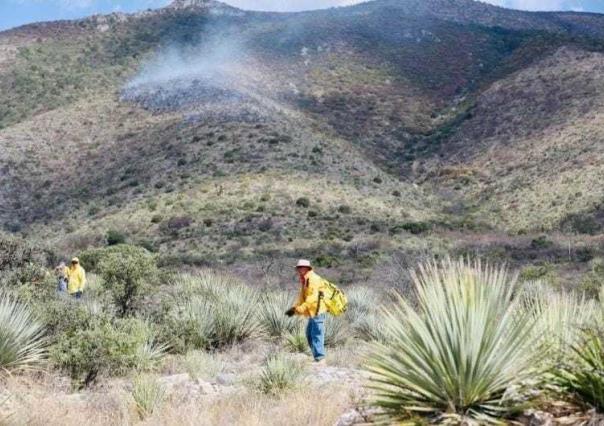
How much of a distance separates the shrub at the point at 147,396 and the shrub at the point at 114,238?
25.5m

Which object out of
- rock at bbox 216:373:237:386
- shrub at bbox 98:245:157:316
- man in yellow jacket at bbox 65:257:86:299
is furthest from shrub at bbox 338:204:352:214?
rock at bbox 216:373:237:386

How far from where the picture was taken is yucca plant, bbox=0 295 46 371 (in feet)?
26.2

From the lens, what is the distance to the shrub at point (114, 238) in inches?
1249

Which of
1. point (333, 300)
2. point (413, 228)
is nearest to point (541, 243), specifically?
point (413, 228)

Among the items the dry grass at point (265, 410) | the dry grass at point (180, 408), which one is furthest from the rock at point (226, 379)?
the dry grass at point (265, 410)

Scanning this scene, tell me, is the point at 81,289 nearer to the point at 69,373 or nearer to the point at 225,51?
the point at 69,373

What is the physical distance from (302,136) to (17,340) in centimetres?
3971

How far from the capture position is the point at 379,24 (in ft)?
261

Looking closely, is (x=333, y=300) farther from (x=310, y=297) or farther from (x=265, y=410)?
(x=265, y=410)

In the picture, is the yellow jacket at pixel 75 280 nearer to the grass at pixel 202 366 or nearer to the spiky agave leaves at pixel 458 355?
the grass at pixel 202 366

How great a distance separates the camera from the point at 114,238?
104 feet

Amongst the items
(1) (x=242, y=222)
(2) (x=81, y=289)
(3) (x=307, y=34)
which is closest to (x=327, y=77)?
(3) (x=307, y=34)

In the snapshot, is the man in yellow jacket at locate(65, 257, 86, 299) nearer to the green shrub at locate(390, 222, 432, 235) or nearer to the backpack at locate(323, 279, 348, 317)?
the backpack at locate(323, 279, 348, 317)

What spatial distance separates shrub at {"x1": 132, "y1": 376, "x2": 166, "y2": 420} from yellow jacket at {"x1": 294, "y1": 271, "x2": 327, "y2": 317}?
238 centimetres
